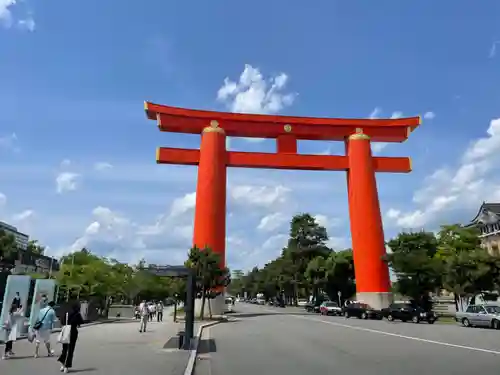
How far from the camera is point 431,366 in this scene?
10891 mm

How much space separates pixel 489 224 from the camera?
62.8 m

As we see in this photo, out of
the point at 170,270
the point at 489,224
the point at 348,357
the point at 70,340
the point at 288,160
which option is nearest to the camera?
the point at 70,340

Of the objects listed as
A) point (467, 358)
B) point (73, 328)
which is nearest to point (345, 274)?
point (467, 358)

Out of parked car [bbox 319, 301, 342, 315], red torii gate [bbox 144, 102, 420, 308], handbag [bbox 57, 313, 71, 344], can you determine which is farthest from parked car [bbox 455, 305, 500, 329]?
handbag [bbox 57, 313, 71, 344]

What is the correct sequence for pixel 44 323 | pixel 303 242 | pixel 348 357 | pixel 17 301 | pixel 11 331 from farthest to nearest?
pixel 303 242
pixel 17 301
pixel 348 357
pixel 11 331
pixel 44 323

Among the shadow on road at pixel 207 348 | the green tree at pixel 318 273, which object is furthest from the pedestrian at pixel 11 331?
the green tree at pixel 318 273

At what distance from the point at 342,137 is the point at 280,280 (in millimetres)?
46485

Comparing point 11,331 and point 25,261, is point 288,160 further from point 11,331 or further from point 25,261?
point 25,261

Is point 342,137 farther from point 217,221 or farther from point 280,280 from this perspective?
point 280,280

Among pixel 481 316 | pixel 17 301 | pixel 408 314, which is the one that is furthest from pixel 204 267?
pixel 17 301

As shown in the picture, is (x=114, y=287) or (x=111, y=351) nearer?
(x=111, y=351)

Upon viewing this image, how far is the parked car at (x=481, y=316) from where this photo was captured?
1033 inches

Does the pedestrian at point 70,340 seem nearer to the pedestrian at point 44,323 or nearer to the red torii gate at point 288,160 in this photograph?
the pedestrian at point 44,323

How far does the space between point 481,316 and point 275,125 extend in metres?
22.9
